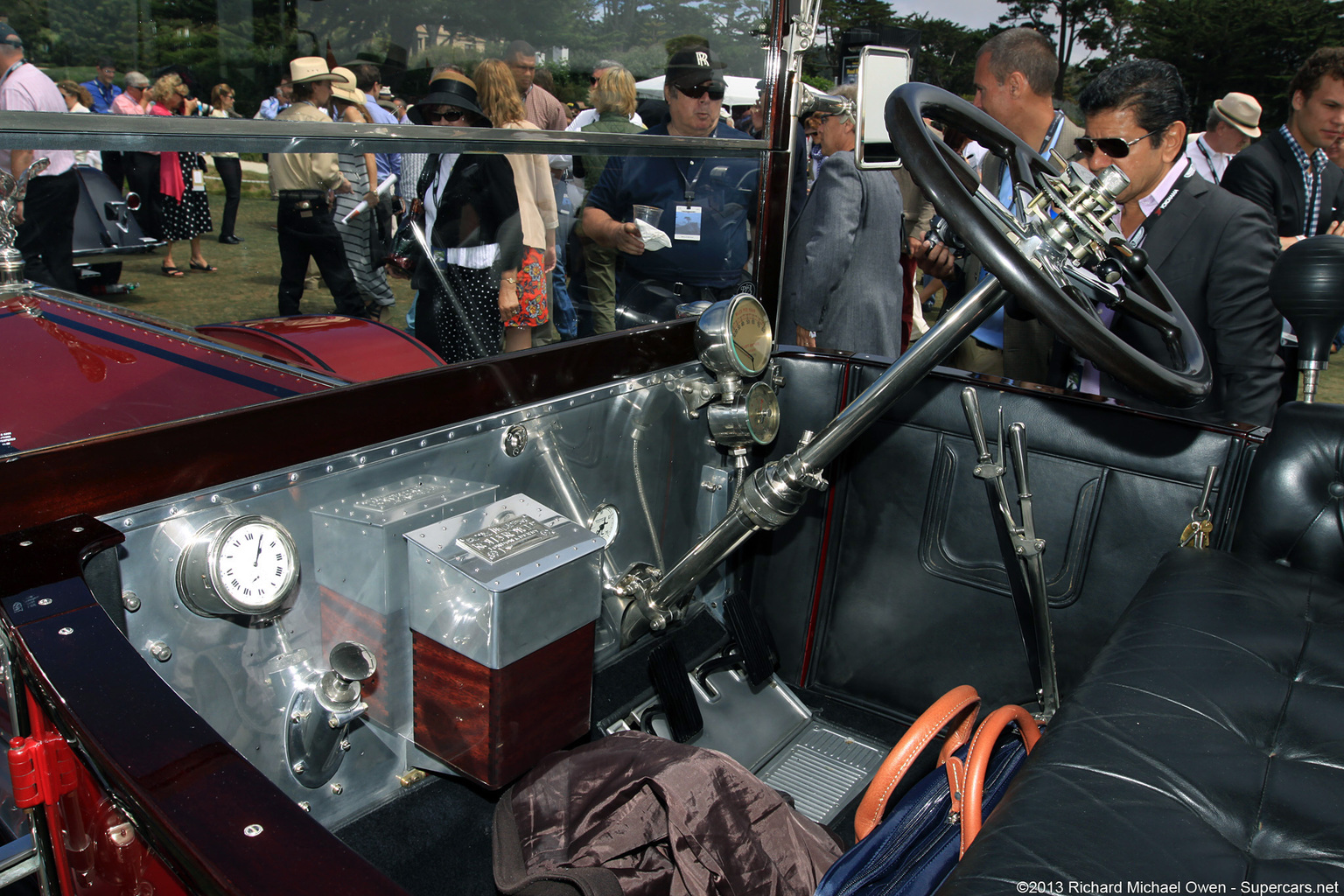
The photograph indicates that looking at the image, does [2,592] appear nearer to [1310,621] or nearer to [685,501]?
[685,501]

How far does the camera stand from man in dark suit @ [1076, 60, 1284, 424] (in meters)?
2.25

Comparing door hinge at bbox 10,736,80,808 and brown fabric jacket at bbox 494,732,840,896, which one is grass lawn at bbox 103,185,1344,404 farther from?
brown fabric jacket at bbox 494,732,840,896

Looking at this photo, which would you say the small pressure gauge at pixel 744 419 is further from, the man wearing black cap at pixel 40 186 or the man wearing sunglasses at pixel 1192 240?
the man wearing black cap at pixel 40 186

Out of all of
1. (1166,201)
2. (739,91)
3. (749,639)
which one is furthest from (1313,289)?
(749,639)

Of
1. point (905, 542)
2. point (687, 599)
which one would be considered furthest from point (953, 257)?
point (687, 599)

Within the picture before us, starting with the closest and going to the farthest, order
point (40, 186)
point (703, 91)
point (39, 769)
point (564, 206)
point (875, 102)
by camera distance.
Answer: point (39, 769), point (40, 186), point (564, 206), point (875, 102), point (703, 91)

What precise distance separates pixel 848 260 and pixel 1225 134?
12.4 ft

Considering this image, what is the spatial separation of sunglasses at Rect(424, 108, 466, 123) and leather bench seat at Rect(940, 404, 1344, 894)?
125cm

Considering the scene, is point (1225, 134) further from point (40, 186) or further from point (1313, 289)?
point (40, 186)

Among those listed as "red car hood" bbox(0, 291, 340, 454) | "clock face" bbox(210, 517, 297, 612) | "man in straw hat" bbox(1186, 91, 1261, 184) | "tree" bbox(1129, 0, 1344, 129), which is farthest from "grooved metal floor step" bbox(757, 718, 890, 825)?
"tree" bbox(1129, 0, 1344, 129)

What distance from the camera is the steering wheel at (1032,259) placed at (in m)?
1.21

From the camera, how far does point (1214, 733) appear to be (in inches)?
44.7

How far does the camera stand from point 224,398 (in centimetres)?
149

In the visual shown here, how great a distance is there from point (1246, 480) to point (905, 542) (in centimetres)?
69
